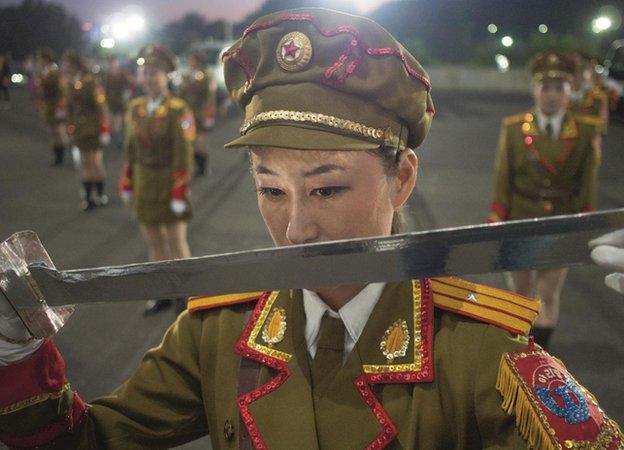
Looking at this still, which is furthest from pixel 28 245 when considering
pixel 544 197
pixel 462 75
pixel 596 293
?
pixel 462 75

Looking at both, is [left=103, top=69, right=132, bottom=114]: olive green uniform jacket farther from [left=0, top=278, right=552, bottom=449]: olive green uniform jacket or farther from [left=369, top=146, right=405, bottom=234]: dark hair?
[left=369, top=146, right=405, bottom=234]: dark hair

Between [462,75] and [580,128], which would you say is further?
[462,75]

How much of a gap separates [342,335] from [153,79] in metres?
4.01

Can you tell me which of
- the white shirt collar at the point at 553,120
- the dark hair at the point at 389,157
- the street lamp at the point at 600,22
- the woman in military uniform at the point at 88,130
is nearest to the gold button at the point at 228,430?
the dark hair at the point at 389,157

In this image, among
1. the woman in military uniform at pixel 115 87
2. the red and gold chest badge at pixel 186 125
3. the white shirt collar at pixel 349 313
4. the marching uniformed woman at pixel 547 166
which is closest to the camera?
the white shirt collar at pixel 349 313

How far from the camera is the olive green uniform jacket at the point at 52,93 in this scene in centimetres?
1052

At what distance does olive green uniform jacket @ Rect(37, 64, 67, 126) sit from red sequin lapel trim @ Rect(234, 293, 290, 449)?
9.90 metres

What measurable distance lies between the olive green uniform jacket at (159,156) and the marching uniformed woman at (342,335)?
11.6ft

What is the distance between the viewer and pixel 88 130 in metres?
8.03

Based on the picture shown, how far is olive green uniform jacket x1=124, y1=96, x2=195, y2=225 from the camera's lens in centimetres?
488

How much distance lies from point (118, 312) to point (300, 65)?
3981mm

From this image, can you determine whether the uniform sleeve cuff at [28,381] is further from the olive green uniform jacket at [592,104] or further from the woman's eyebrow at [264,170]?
the olive green uniform jacket at [592,104]

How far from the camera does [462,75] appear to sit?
28.6 meters

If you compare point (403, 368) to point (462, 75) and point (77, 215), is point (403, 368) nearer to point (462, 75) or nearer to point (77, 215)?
point (77, 215)
